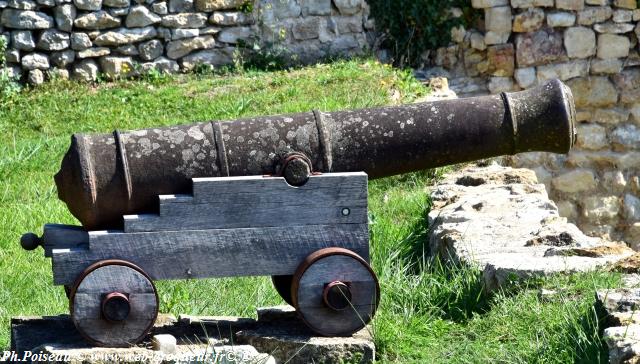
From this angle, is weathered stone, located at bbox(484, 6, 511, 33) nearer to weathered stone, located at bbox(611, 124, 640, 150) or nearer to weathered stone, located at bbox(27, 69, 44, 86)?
weathered stone, located at bbox(611, 124, 640, 150)

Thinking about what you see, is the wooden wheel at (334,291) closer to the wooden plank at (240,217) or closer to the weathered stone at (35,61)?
the wooden plank at (240,217)

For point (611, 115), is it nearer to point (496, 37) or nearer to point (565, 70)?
point (565, 70)

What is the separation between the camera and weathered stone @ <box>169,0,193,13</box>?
1162cm

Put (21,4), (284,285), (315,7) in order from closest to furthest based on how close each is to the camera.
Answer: (284,285) → (21,4) → (315,7)

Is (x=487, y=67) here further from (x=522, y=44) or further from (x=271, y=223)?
(x=271, y=223)

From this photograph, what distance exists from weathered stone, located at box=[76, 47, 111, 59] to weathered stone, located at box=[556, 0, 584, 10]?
15.1 ft

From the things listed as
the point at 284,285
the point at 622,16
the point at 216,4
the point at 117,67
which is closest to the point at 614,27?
the point at 622,16

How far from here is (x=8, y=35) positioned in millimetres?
11180

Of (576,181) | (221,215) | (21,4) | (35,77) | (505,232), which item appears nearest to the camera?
(221,215)

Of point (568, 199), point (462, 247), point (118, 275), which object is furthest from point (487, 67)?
point (118, 275)

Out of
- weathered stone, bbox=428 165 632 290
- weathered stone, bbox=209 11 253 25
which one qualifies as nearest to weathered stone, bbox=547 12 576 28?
weathered stone, bbox=209 11 253 25

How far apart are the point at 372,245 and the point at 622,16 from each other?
620cm

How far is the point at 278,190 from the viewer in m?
4.54

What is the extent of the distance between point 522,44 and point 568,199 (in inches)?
65.9
